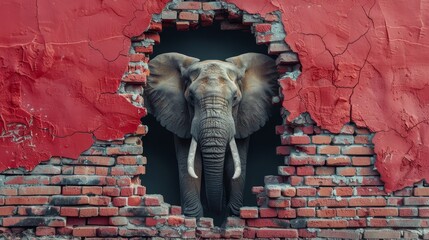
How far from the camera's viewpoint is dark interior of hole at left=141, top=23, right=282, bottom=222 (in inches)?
225

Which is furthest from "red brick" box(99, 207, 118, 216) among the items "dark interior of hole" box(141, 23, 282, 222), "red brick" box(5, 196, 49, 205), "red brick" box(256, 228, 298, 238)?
"red brick" box(256, 228, 298, 238)

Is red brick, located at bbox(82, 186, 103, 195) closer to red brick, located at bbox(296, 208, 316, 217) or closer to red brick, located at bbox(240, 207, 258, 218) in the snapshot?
red brick, located at bbox(240, 207, 258, 218)

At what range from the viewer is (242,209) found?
499 cm

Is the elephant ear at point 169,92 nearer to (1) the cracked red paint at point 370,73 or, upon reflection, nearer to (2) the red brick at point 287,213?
(1) the cracked red paint at point 370,73

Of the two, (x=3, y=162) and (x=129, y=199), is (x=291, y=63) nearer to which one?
(x=129, y=199)

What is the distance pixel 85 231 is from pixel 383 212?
2364mm

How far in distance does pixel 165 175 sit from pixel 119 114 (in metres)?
1.00

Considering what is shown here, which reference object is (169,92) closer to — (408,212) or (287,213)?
(287,213)

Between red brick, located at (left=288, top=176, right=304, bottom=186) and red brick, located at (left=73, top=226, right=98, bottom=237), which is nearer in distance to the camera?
red brick, located at (left=73, top=226, right=98, bottom=237)

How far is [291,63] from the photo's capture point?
512cm

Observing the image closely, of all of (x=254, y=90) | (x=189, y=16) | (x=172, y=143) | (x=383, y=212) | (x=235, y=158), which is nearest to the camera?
(x=383, y=212)

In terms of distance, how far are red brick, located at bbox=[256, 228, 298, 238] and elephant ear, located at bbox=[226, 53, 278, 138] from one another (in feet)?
2.89

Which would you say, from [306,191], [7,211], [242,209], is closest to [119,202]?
[7,211]

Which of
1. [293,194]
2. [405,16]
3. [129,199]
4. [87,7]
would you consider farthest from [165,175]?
[405,16]
